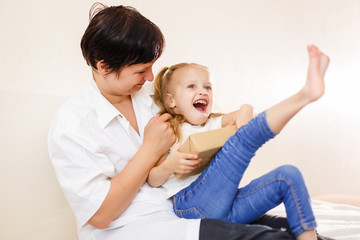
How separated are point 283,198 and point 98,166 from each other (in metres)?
0.61

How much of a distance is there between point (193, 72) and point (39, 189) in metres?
0.81

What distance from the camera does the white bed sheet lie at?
1436 mm

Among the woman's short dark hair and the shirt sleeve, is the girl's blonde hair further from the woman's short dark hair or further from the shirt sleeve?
the shirt sleeve

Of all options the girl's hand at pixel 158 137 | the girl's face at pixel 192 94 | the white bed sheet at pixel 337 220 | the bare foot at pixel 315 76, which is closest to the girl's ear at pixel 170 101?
the girl's face at pixel 192 94

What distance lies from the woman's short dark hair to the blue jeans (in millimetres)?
424

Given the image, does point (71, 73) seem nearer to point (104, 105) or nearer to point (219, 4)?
point (104, 105)

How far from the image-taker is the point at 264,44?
232 centimetres

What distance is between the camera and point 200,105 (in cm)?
149

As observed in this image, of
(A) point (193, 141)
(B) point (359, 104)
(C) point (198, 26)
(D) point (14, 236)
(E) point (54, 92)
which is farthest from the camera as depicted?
(B) point (359, 104)

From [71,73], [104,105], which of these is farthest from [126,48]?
[71,73]

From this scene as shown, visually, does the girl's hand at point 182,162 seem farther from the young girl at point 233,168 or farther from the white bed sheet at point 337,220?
the white bed sheet at point 337,220

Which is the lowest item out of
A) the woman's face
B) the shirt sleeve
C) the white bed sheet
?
the white bed sheet

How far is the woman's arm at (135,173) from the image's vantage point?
44.9 inches

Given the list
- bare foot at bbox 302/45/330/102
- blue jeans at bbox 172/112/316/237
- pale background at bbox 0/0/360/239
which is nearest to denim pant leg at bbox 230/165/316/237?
blue jeans at bbox 172/112/316/237
